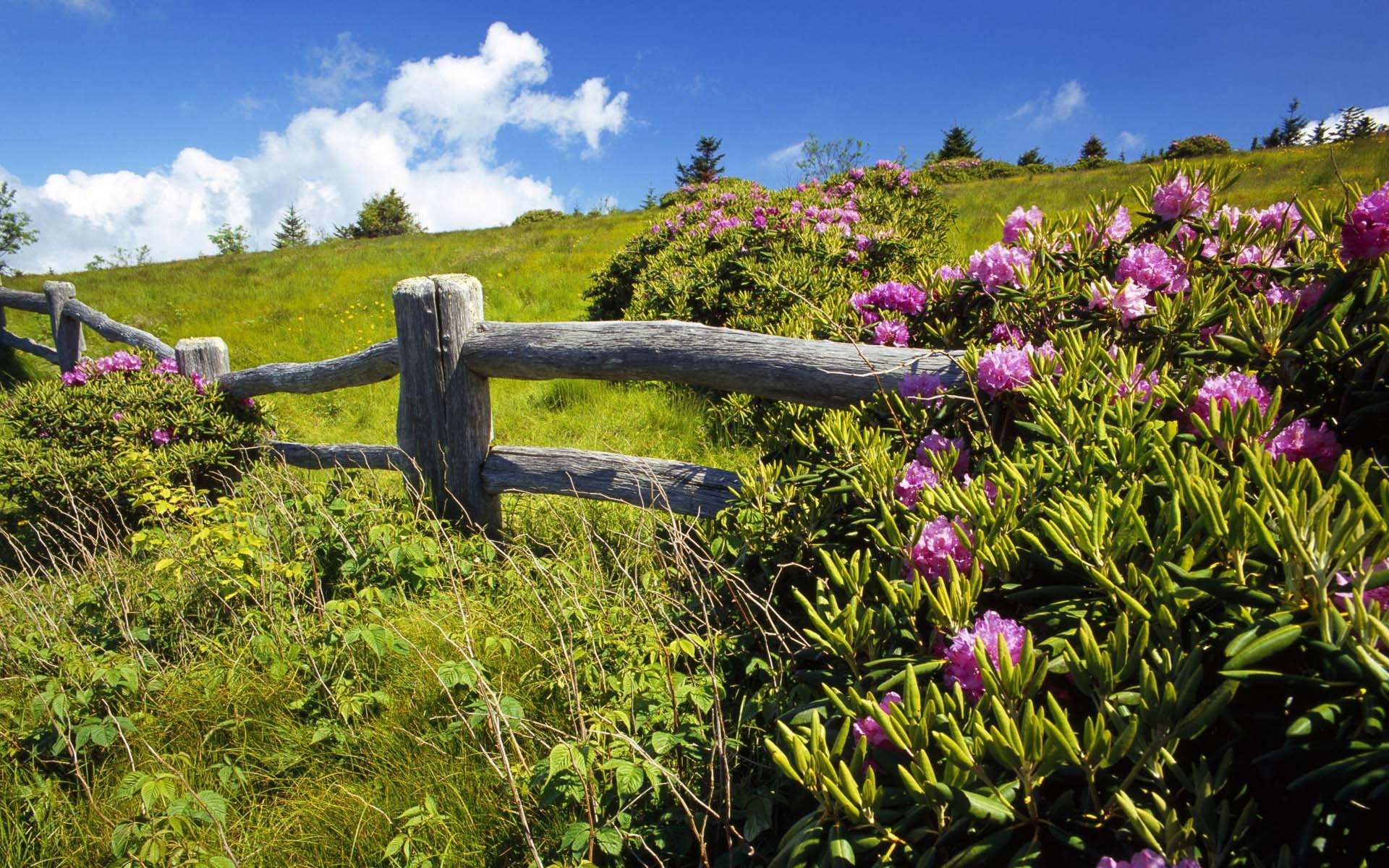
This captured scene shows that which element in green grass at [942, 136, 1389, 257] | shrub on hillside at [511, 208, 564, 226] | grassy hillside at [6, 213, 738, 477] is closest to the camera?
grassy hillside at [6, 213, 738, 477]

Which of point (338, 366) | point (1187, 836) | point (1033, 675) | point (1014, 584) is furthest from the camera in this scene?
point (338, 366)

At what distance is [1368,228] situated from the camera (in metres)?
1.30

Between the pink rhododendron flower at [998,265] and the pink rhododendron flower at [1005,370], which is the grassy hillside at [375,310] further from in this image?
the pink rhododendron flower at [1005,370]

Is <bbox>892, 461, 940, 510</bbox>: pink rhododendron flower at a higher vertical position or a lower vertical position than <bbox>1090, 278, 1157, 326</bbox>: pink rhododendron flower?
lower

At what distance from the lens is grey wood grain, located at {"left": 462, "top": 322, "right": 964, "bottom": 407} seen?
224cm

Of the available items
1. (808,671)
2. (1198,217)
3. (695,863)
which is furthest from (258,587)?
(1198,217)

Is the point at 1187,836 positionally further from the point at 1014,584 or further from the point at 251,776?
the point at 251,776

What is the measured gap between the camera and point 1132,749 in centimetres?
81

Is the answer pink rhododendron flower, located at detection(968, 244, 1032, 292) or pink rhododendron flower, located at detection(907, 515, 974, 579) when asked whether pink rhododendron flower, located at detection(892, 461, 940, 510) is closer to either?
pink rhododendron flower, located at detection(907, 515, 974, 579)

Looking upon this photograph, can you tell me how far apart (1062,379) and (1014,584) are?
60 centimetres

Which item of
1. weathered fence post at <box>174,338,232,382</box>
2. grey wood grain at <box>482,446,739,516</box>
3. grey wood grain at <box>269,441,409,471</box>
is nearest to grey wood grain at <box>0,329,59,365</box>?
weathered fence post at <box>174,338,232,382</box>

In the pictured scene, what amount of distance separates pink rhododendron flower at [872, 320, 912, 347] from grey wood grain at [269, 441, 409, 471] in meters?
2.39

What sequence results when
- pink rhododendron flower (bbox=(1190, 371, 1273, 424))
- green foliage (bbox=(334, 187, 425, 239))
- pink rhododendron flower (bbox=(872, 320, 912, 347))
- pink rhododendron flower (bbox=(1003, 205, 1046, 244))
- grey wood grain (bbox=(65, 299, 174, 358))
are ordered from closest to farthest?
pink rhododendron flower (bbox=(1190, 371, 1273, 424)) → pink rhododendron flower (bbox=(1003, 205, 1046, 244)) → pink rhododendron flower (bbox=(872, 320, 912, 347)) → grey wood grain (bbox=(65, 299, 174, 358)) → green foliage (bbox=(334, 187, 425, 239))

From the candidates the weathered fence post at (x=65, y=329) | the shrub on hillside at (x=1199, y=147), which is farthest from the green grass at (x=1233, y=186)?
the weathered fence post at (x=65, y=329)
